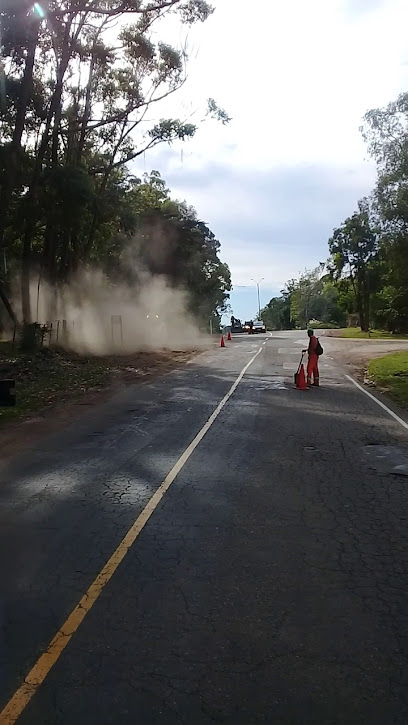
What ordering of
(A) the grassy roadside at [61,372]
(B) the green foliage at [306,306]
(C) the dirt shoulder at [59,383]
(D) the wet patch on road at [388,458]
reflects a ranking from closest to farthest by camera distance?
(D) the wet patch on road at [388,458]
(C) the dirt shoulder at [59,383]
(A) the grassy roadside at [61,372]
(B) the green foliage at [306,306]

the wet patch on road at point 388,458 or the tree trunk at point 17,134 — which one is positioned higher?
the tree trunk at point 17,134

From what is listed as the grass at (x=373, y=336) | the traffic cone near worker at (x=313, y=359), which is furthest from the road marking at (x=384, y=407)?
the grass at (x=373, y=336)

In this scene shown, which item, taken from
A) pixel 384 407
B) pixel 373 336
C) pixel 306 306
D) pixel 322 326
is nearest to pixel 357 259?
pixel 373 336

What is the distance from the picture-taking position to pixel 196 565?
5496 millimetres

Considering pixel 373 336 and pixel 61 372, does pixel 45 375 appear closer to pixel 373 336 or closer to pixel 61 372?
pixel 61 372

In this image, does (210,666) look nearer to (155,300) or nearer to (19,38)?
(19,38)

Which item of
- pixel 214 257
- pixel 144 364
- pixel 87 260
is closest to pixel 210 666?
pixel 144 364

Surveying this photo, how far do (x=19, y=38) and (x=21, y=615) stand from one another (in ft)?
73.0

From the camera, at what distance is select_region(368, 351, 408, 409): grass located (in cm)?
1868

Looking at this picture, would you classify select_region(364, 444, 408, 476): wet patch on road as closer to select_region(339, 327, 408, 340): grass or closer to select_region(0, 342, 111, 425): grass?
select_region(0, 342, 111, 425): grass

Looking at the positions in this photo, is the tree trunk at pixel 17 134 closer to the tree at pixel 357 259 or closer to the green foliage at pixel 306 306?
the tree at pixel 357 259

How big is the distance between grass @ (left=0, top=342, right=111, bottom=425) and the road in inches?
225

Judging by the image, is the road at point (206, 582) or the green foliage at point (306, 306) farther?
the green foliage at point (306, 306)

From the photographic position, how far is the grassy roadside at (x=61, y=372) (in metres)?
17.2
